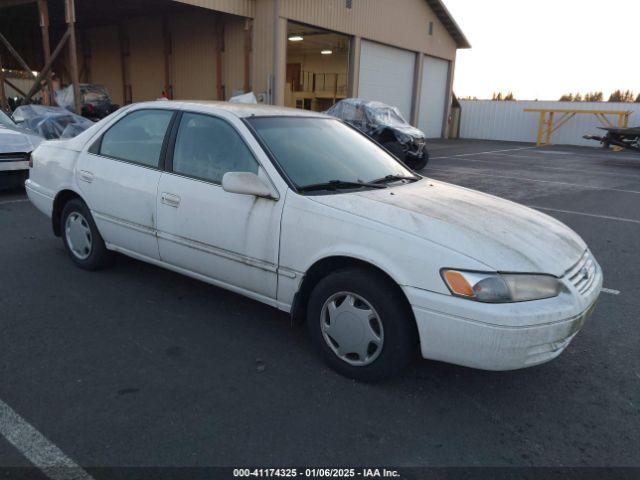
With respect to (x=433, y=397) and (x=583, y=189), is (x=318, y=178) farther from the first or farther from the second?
(x=583, y=189)

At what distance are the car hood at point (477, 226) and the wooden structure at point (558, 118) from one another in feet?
84.0

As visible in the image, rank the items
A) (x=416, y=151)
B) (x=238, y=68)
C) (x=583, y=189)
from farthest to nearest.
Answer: (x=238, y=68)
(x=416, y=151)
(x=583, y=189)

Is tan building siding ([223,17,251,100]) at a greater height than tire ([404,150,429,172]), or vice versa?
tan building siding ([223,17,251,100])

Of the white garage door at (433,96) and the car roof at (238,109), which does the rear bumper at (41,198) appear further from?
the white garage door at (433,96)

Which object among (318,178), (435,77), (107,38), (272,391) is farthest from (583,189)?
(107,38)

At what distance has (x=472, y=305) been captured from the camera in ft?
8.50

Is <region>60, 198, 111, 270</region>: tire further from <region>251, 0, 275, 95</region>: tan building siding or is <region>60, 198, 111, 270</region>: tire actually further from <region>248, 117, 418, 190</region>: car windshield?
<region>251, 0, 275, 95</region>: tan building siding

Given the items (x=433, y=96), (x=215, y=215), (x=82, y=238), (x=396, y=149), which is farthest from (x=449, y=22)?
(x=215, y=215)

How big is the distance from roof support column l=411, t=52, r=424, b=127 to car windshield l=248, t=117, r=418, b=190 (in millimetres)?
21815

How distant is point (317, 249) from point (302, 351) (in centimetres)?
76

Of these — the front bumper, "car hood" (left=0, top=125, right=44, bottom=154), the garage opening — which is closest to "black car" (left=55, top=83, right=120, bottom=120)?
"car hood" (left=0, top=125, right=44, bottom=154)

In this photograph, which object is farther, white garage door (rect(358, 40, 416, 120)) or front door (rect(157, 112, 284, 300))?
white garage door (rect(358, 40, 416, 120))

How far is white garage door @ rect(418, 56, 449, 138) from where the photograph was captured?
26.0 metres

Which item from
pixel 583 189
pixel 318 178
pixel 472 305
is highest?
pixel 318 178
